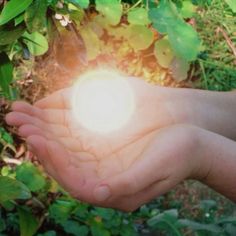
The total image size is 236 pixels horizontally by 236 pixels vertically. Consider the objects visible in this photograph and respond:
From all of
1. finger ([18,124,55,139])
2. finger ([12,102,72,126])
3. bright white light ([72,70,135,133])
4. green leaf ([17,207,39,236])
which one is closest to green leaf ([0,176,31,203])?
finger ([18,124,55,139])

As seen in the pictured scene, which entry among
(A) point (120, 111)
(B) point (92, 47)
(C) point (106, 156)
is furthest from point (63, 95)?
(B) point (92, 47)

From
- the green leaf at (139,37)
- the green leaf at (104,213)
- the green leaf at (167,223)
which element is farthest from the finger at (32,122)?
the green leaf at (139,37)

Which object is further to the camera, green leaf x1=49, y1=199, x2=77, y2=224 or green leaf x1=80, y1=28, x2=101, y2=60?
green leaf x1=80, y1=28, x2=101, y2=60

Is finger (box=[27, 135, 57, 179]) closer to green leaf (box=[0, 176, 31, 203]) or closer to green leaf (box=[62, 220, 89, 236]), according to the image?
green leaf (box=[0, 176, 31, 203])

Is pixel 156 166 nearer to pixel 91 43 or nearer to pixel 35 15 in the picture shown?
pixel 35 15

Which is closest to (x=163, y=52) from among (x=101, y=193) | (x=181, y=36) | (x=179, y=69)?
(x=179, y=69)

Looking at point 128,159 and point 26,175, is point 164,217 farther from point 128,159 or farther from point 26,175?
point 128,159

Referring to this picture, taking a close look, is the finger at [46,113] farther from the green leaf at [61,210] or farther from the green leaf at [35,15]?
the green leaf at [61,210]
